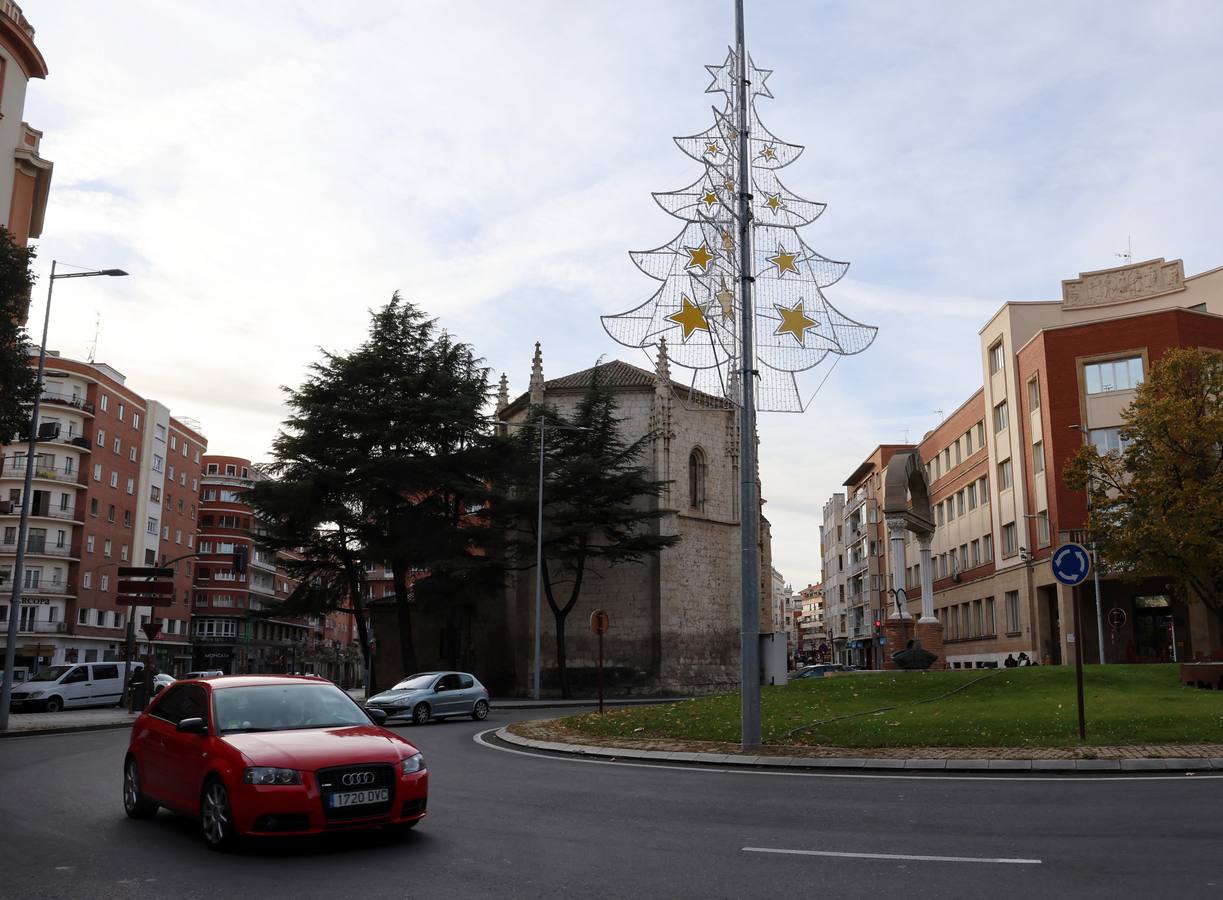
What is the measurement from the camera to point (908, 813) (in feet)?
31.3

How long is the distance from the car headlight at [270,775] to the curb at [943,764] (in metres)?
7.79

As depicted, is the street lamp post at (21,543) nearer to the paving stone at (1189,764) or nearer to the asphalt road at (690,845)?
the asphalt road at (690,845)

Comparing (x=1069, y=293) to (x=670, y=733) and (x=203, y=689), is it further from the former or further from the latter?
(x=203, y=689)

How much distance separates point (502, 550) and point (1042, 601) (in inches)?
981

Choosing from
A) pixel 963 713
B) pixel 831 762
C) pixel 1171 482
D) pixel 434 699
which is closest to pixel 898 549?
pixel 1171 482

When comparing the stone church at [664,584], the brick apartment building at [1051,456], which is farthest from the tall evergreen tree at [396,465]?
the brick apartment building at [1051,456]

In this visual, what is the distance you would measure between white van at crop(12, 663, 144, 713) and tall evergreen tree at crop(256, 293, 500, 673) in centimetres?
844

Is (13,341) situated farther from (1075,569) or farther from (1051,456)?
(1051,456)

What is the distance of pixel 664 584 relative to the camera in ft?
156

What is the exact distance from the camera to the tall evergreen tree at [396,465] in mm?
42219

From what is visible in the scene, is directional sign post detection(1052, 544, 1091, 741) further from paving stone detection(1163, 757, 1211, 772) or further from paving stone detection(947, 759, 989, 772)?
paving stone detection(947, 759, 989, 772)

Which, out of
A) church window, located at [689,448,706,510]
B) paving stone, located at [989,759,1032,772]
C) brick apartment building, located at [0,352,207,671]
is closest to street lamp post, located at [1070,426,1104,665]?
church window, located at [689,448,706,510]

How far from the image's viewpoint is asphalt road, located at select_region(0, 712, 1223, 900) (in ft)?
21.6

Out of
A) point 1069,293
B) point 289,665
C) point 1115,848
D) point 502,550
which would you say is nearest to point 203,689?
point 1115,848
